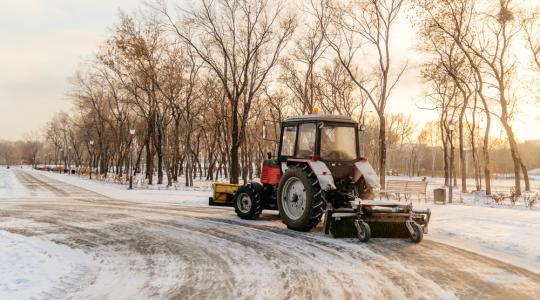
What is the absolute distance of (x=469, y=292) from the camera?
503cm

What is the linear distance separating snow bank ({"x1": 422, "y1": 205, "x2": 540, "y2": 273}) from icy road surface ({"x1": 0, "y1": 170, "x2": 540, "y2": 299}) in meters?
0.56

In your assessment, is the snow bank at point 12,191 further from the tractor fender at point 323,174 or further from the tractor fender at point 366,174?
the tractor fender at point 366,174

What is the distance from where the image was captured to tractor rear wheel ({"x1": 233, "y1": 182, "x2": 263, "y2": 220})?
36.1 ft

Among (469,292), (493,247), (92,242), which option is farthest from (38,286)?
(493,247)

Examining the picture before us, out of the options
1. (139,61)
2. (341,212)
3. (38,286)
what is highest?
(139,61)

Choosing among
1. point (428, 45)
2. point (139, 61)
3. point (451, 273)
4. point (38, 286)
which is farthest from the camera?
point (139, 61)

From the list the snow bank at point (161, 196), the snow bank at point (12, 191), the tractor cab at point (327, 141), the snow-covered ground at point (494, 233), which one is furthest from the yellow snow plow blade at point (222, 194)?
the snow bank at point (12, 191)

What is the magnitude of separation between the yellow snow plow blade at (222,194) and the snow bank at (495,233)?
6264mm

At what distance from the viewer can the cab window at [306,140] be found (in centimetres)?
962

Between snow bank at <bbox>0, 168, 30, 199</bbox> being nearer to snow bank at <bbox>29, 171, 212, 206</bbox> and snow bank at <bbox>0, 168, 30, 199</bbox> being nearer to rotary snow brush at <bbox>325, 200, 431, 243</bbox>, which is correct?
snow bank at <bbox>29, 171, 212, 206</bbox>

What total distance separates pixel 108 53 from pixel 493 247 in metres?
31.8

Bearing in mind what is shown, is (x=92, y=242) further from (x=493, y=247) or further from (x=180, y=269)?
(x=493, y=247)

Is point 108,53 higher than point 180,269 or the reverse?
higher

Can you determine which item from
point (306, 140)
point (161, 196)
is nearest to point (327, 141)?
point (306, 140)
